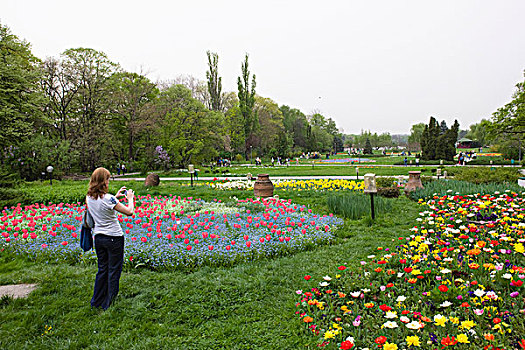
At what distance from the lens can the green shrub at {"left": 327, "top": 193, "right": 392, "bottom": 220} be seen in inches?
269

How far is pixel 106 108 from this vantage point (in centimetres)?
2397

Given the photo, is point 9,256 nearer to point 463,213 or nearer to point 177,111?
point 463,213

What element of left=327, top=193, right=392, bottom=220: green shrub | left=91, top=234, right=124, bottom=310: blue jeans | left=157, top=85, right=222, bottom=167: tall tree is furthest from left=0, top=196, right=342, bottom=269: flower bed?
left=157, top=85, right=222, bottom=167: tall tree

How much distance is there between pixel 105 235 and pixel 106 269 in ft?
1.34

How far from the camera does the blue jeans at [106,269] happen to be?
3.27m

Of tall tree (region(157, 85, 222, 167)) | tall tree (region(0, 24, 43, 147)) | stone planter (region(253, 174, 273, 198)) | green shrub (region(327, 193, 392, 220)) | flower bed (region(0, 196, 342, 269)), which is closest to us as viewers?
flower bed (region(0, 196, 342, 269))

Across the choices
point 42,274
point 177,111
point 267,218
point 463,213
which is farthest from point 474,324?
point 177,111

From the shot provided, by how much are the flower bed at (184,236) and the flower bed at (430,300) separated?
4.71 ft

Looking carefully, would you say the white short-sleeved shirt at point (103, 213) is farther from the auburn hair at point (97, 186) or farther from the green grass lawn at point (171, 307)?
the green grass lawn at point (171, 307)

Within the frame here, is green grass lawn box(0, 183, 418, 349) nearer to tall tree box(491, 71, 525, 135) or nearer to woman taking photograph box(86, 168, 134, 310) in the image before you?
woman taking photograph box(86, 168, 134, 310)

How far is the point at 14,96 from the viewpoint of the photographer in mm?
16766

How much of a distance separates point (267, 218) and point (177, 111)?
21462 millimetres

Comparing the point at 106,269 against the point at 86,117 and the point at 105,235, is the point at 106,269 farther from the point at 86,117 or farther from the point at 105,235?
the point at 86,117

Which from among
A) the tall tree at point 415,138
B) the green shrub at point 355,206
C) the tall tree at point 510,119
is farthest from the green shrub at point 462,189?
the tall tree at point 415,138
